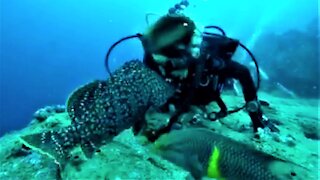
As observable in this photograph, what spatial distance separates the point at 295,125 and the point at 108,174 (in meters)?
3.63

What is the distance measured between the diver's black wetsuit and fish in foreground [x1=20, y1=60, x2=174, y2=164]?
180 millimetres

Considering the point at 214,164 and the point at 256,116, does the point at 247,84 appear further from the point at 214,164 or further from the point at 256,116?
the point at 214,164

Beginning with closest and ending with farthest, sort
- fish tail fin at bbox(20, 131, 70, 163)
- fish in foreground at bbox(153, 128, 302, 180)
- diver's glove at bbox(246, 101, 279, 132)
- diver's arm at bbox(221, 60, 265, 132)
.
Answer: fish in foreground at bbox(153, 128, 302, 180) → fish tail fin at bbox(20, 131, 70, 163) → diver's arm at bbox(221, 60, 265, 132) → diver's glove at bbox(246, 101, 279, 132)

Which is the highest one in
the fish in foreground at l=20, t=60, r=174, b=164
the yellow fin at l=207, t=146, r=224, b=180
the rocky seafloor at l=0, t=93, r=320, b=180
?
the fish in foreground at l=20, t=60, r=174, b=164

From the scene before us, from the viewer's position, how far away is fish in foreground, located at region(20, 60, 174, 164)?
11.1 ft

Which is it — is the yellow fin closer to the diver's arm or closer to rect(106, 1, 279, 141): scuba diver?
rect(106, 1, 279, 141): scuba diver

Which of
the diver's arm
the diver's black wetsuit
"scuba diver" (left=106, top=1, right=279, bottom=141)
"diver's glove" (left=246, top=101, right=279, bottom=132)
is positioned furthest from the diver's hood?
"diver's glove" (left=246, top=101, right=279, bottom=132)

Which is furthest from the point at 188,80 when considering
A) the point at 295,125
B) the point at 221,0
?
the point at 221,0

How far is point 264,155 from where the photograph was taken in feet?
7.66

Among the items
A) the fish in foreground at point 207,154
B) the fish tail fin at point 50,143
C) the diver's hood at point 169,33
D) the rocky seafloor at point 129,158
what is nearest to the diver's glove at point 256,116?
the rocky seafloor at point 129,158

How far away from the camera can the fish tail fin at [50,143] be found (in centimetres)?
329

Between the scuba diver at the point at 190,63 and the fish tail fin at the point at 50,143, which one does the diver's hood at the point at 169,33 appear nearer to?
the scuba diver at the point at 190,63

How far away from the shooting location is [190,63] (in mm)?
3840

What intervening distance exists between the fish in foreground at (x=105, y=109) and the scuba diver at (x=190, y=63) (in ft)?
0.55
